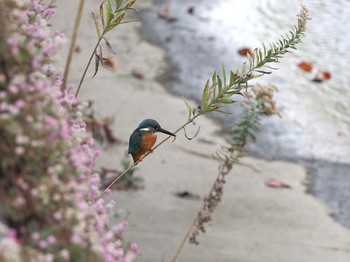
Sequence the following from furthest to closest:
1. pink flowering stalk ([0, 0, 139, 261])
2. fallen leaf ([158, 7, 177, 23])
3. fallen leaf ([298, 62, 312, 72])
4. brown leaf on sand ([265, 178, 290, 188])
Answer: fallen leaf ([158, 7, 177, 23])
fallen leaf ([298, 62, 312, 72])
brown leaf on sand ([265, 178, 290, 188])
pink flowering stalk ([0, 0, 139, 261])

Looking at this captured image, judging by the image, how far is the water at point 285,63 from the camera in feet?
19.4

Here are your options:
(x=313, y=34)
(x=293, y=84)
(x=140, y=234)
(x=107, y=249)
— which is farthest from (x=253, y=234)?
(x=313, y=34)

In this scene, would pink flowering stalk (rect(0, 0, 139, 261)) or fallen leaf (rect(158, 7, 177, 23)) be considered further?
fallen leaf (rect(158, 7, 177, 23))

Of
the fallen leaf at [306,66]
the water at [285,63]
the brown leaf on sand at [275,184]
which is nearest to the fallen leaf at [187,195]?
the brown leaf on sand at [275,184]

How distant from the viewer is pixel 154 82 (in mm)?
6906

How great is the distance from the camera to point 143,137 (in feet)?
10.0

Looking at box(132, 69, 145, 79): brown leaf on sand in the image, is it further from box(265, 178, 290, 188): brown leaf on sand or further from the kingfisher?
the kingfisher

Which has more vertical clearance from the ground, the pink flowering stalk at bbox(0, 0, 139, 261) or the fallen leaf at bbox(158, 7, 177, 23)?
the pink flowering stalk at bbox(0, 0, 139, 261)

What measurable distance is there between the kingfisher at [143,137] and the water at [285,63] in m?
2.29

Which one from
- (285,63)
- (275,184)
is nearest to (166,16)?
(285,63)

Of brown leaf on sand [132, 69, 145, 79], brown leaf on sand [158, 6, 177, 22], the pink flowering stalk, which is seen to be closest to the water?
brown leaf on sand [158, 6, 177, 22]

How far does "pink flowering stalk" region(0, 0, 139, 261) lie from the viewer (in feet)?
5.61

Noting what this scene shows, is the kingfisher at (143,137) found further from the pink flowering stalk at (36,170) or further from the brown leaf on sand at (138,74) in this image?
the brown leaf on sand at (138,74)

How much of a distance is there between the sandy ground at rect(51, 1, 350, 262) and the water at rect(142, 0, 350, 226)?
0.74ft
